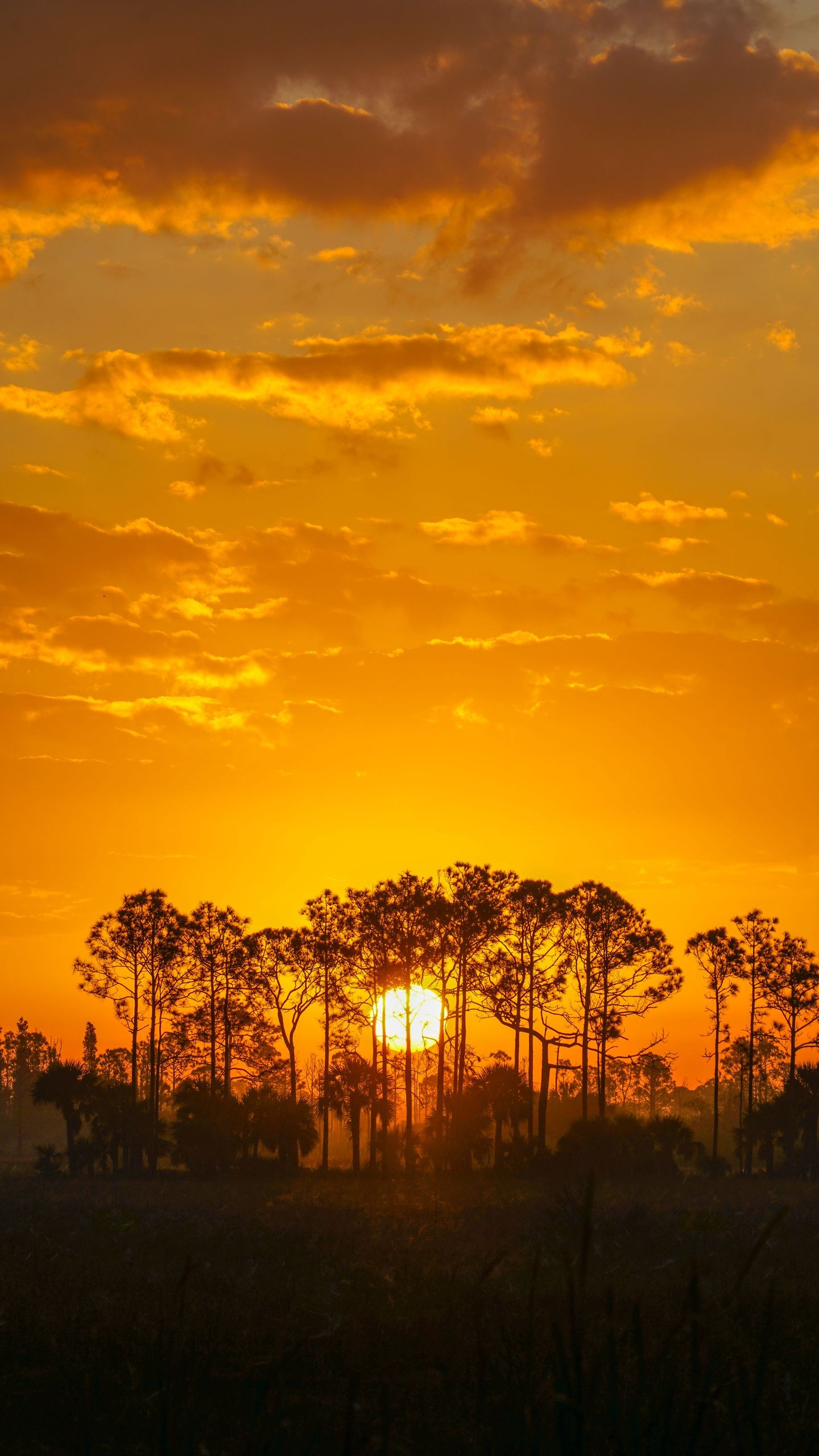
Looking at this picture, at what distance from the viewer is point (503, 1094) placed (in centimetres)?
6062

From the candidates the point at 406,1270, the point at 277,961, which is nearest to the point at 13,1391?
the point at 406,1270

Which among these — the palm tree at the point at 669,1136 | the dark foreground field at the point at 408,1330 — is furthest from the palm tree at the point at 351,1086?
the dark foreground field at the point at 408,1330

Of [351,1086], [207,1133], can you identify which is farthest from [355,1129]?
[207,1133]

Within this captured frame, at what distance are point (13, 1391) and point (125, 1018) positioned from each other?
5435 cm

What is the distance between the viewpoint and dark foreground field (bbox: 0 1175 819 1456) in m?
2.53

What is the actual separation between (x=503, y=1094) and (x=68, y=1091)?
25342mm

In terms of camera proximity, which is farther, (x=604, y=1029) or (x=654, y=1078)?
(x=654, y=1078)

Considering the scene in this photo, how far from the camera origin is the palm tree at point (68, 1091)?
64875 millimetres

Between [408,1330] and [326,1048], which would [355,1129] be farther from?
[408,1330]

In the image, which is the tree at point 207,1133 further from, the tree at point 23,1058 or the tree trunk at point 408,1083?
the tree at point 23,1058

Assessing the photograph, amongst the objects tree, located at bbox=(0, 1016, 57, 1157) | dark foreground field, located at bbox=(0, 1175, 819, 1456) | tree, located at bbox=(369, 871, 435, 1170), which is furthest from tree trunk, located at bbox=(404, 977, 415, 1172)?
tree, located at bbox=(0, 1016, 57, 1157)

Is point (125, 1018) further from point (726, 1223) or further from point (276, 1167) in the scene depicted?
point (726, 1223)

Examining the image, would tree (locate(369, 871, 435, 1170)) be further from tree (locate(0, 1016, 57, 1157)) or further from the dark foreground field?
tree (locate(0, 1016, 57, 1157))

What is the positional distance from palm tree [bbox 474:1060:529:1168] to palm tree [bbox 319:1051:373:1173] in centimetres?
967
